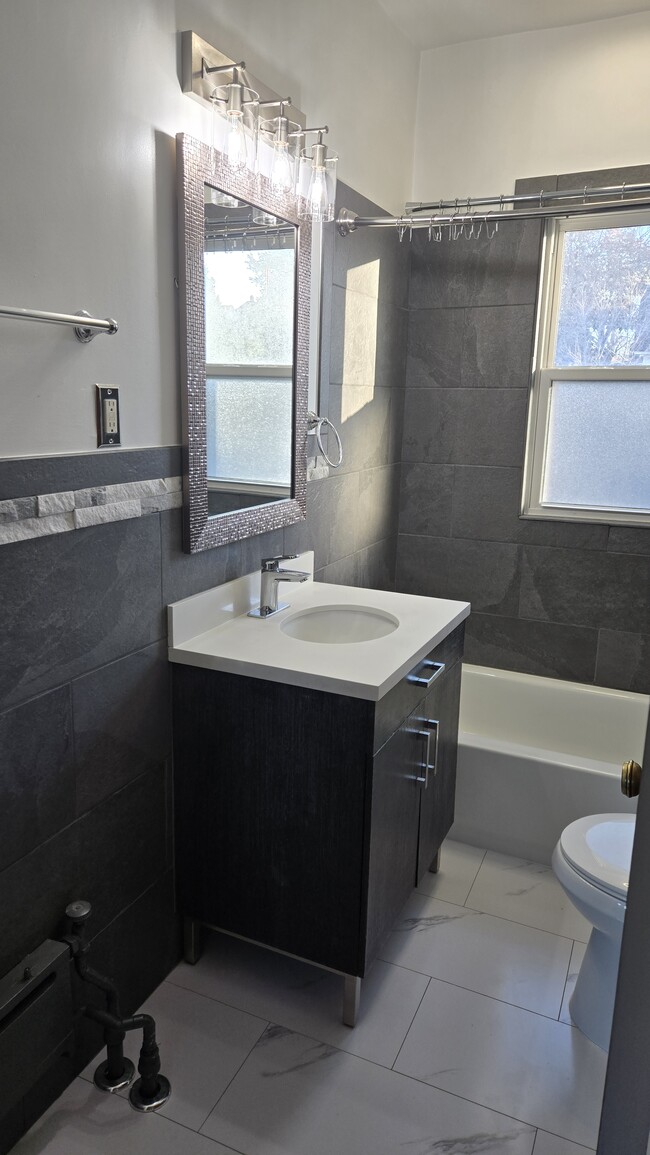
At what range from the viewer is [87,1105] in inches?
64.9

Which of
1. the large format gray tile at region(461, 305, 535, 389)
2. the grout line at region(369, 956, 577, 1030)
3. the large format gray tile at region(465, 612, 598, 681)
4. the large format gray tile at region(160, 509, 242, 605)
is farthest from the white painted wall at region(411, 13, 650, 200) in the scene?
the grout line at region(369, 956, 577, 1030)

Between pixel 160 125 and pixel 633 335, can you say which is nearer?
pixel 160 125

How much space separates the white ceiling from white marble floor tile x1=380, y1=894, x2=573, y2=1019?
9.58 feet

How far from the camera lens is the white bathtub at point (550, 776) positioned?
8.31 feet

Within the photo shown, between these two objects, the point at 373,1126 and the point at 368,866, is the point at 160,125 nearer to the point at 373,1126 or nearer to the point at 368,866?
the point at 368,866

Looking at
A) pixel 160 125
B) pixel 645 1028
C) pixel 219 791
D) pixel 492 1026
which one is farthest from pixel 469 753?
pixel 160 125

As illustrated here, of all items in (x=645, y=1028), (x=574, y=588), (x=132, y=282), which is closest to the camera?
(x=645, y=1028)

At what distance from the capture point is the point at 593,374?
2988 mm

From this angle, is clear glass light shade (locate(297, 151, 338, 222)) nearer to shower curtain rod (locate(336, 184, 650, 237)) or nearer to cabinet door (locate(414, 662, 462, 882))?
shower curtain rod (locate(336, 184, 650, 237))

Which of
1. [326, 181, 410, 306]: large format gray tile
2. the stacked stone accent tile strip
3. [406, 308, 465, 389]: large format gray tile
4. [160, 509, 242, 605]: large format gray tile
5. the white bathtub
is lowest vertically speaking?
the white bathtub

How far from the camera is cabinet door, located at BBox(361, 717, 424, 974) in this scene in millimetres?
1775

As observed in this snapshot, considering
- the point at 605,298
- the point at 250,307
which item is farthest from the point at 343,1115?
the point at 605,298

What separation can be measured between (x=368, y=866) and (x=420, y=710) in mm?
421

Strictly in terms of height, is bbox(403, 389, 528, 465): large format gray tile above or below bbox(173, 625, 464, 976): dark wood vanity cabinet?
above
